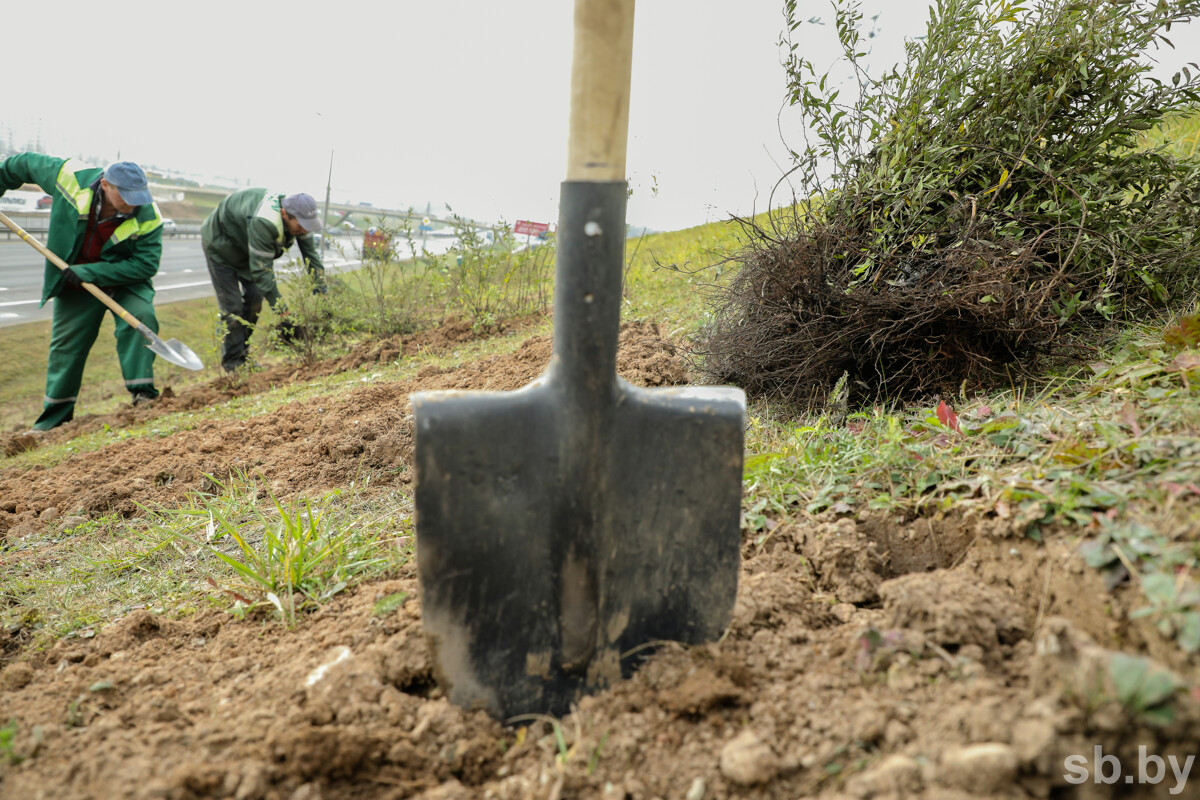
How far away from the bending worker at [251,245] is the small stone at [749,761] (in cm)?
603

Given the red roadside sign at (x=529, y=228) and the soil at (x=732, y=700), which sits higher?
the red roadside sign at (x=529, y=228)

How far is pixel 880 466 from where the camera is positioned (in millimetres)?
1706

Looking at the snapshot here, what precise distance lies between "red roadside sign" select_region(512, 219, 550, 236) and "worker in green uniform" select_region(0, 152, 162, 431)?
9.59ft

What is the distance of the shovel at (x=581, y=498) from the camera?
122 cm

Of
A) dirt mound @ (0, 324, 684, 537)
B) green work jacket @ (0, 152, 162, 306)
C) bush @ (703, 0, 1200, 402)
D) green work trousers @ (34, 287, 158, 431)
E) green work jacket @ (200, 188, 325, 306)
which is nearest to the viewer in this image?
bush @ (703, 0, 1200, 402)

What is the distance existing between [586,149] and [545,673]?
1.01 meters

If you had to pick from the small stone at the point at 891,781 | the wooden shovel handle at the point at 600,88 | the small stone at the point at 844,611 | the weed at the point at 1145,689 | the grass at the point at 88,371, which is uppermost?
the wooden shovel handle at the point at 600,88

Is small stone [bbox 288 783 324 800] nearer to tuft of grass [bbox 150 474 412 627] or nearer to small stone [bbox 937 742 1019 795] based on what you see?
tuft of grass [bbox 150 474 412 627]

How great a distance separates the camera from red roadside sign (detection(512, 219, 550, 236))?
20.2 feet

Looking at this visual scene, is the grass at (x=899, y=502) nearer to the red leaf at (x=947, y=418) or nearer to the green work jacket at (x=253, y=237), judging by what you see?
the red leaf at (x=947, y=418)

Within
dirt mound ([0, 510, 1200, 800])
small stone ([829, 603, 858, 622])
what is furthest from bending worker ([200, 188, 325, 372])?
small stone ([829, 603, 858, 622])

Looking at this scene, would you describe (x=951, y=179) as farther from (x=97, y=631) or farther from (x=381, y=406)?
(x=97, y=631)

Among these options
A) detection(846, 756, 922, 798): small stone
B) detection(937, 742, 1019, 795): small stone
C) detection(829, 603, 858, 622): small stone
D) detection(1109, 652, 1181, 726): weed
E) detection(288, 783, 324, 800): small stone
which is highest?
detection(1109, 652, 1181, 726): weed

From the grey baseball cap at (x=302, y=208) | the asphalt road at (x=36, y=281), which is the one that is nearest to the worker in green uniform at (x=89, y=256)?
the grey baseball cap at (x=302, y=208)
